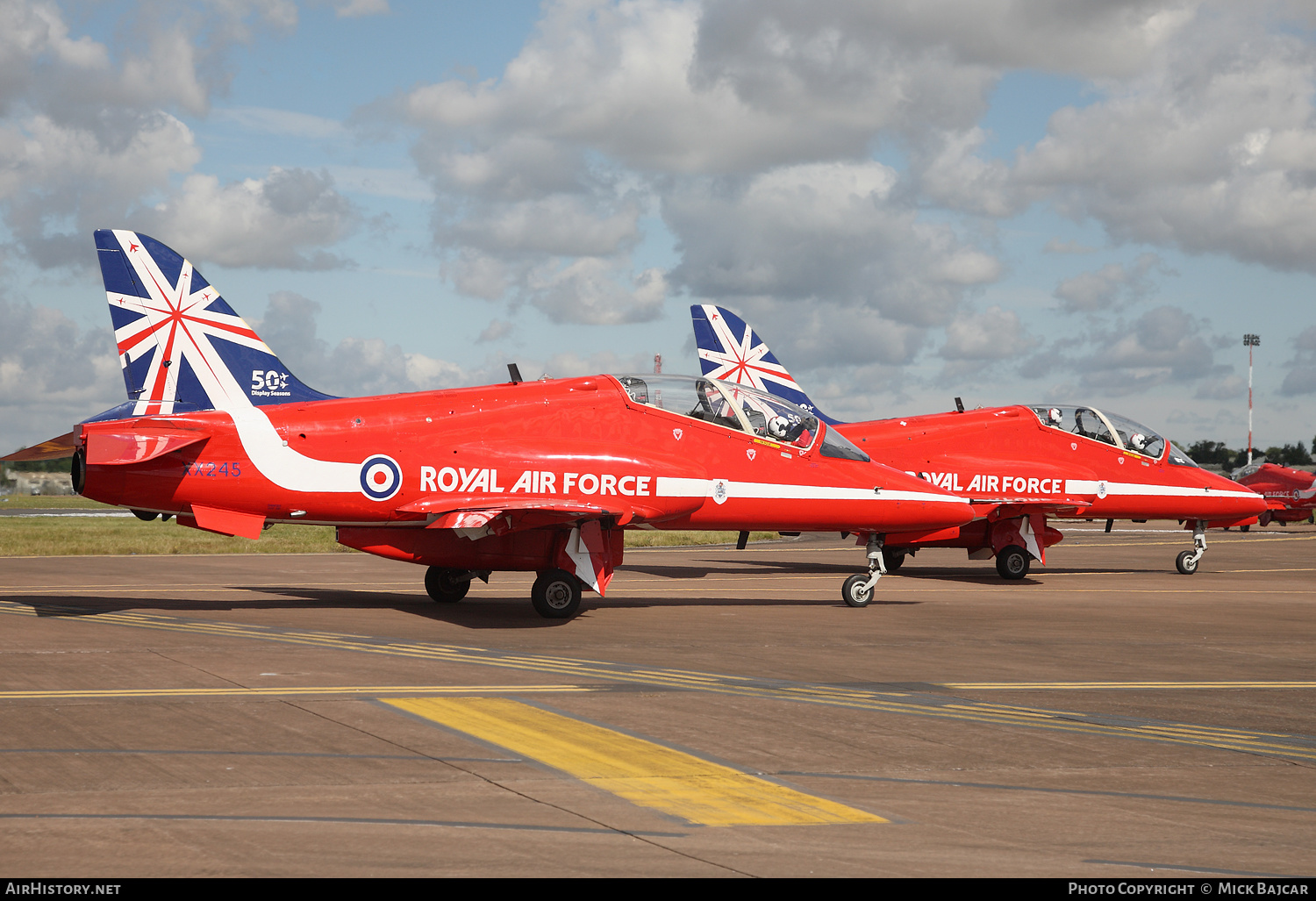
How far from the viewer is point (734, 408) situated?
736 inches

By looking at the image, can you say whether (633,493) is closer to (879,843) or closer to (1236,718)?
(1236,718)

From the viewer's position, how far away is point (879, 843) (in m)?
5.95

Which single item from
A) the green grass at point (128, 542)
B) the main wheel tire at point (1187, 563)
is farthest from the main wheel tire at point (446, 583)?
the main wheel tire at point (1187, 563)

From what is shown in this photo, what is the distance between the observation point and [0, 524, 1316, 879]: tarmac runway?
5.75m

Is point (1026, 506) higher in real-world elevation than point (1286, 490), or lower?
lower

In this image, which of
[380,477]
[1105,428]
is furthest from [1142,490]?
[380,477]

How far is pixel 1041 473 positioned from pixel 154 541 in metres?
28.4

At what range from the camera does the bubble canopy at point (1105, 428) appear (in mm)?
27562

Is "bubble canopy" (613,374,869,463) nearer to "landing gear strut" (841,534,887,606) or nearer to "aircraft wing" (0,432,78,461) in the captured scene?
"landing gear strut" (841,534,887,606)

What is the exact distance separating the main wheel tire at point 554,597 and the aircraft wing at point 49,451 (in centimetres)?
648

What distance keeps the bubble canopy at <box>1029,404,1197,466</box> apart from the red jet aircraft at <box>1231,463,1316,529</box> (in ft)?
93.8

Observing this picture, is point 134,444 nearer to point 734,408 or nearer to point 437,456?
point 437,456

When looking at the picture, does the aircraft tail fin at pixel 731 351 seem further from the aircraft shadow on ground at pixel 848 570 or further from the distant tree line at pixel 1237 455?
the distant tree line at pixel 1237 455

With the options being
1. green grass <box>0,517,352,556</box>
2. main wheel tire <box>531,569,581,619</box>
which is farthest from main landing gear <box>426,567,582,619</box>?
green grass <box>0,517,352,556</box>
